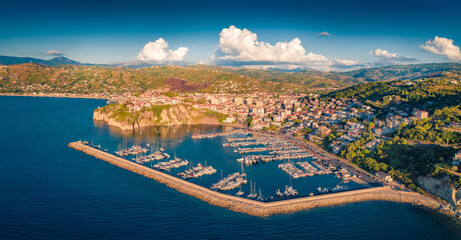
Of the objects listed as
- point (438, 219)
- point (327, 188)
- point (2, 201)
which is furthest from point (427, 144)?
point (2, 201)

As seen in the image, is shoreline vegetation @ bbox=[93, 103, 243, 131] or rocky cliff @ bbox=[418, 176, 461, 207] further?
shoreline vegetation @ bbox=[93, 103, 243, 131]

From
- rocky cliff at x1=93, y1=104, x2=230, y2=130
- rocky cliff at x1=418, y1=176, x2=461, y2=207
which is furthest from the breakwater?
rocky cliff at x1=93, y1=104, x2=230, y2=130

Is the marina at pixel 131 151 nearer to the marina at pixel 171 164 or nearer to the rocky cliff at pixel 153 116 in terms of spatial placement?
the marina at pixel 171 164

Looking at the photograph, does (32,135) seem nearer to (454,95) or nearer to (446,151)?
(446,151)

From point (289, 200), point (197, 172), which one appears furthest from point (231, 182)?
point (289, 200)

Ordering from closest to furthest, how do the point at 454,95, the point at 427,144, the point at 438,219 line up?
the point at 438,219 → the point at 427,144 → the point at 454,95

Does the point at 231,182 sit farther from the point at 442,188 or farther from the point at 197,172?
the point at 442,188

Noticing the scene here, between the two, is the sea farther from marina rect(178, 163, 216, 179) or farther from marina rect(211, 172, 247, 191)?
marina rect(178, 163, 216, 179)

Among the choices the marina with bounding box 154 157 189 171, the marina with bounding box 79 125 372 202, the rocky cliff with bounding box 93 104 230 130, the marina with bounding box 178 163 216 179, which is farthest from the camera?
the rocky cliff with bounding box 93 104 230 130
